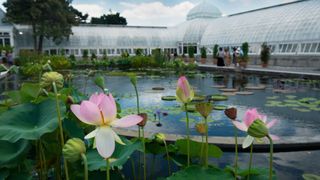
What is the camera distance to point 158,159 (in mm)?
3828

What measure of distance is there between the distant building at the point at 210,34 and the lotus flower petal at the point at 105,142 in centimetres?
1818

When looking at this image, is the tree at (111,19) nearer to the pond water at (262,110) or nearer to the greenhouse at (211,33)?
the greenhouse at (211,33)

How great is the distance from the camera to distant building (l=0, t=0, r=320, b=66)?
74.7 ft

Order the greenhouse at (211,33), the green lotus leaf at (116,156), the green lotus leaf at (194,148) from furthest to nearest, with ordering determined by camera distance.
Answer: the greenhouse at (211,33) < the green lotus leaf at (194,148) < the green lotus leaf at (116,156)

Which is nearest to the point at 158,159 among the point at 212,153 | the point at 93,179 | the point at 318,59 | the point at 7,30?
the point at 212,153

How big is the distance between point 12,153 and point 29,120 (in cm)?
Result: 14

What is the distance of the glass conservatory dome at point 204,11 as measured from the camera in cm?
4228

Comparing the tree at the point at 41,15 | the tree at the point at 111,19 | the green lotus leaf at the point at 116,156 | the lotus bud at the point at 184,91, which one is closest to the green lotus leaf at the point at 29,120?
the green lotus leaf at the point at 116,156

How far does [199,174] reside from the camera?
3.90ft

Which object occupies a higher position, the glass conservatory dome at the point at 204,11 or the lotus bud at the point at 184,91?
the glass conservatory dome at the point at 204,11

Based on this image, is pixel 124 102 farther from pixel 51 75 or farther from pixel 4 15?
pixel 4 15

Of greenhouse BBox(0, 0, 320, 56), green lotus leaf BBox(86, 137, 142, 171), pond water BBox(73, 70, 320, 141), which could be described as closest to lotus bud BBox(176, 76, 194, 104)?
green lotus leaf BBox(86, 137, 142, 171)

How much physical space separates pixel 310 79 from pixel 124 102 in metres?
8.01

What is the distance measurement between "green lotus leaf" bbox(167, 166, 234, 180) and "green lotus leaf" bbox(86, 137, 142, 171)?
18 cm
